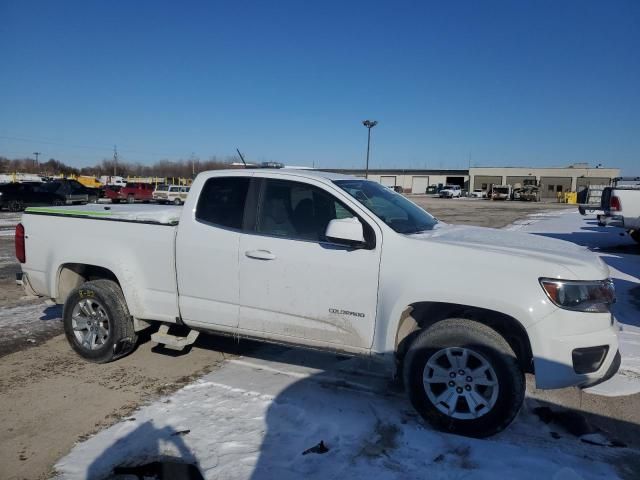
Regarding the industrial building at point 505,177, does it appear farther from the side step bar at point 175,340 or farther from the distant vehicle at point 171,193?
the side step bar at point 175,340

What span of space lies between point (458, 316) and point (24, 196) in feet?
93.8

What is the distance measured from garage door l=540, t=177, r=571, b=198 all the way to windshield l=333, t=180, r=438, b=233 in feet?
292

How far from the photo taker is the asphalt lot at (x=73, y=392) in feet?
11.0

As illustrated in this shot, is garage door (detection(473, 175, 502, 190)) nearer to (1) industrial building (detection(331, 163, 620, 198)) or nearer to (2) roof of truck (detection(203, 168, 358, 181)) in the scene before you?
(1) industrial building (detection(331, 163, 620, 198))

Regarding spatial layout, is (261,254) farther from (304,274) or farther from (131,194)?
(131,194)

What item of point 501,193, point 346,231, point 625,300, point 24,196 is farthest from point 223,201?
point 501,193

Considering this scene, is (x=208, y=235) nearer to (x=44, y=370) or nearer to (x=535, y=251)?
(x=44, y=370)

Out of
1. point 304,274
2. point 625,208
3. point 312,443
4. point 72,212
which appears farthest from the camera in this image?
point 625,208

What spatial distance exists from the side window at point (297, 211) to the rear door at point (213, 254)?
25 cm

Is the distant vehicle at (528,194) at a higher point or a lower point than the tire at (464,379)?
higher

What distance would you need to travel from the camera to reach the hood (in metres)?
3.30

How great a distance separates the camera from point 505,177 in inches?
3600

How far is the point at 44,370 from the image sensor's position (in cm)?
462

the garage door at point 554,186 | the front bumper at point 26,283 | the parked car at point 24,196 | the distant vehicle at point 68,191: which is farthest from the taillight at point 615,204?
the garage door at point 554,186
